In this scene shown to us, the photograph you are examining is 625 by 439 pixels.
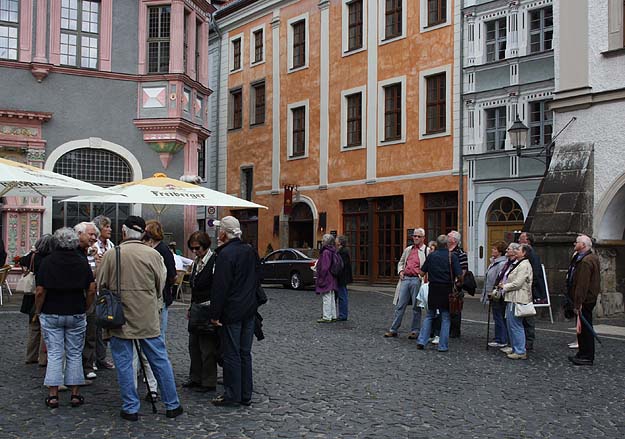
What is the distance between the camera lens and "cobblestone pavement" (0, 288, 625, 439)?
271 inches

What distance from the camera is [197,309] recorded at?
8.24m

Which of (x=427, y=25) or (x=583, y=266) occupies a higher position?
(x=427, y=25)

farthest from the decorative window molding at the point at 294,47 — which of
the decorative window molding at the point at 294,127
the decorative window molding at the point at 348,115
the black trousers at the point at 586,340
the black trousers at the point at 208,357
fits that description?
the black trousers at the point at 208,357

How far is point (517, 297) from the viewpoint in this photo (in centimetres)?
1134

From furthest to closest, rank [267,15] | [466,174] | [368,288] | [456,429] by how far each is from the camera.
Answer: [267,15], [368,288], [466,174], [456,429]

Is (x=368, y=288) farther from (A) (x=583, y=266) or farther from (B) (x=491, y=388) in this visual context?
(B) (x=491, y=388)

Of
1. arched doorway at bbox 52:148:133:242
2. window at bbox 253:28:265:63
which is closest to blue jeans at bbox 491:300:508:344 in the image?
arched doorway at bbox 52:148:133:242

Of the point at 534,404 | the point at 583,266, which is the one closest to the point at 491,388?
the point at 534,404

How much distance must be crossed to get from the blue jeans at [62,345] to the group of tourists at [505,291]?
18.4 ft

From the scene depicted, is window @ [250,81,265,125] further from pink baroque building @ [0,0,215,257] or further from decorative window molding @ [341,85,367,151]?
pink baroque building @ [0,0,215,257]

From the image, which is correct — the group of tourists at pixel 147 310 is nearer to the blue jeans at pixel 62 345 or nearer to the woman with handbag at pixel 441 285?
the blue jeans at pixel 62 345

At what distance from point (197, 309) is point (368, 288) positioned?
1986 centimetres

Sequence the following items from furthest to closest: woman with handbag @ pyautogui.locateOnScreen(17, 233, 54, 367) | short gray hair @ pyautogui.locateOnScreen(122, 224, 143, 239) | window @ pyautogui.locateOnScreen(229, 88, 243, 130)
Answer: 1. window @ pyautogui.locateOnScreen(229, 88, 243, 130)
2. woman with handbag @ pyautogui.locateOnScreen(17, 233, 54, 367)
3. short gray hair @ pyautogui.locateOnScreen(122, 224, 143, 239)

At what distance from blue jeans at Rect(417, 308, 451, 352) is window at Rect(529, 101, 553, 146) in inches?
524
